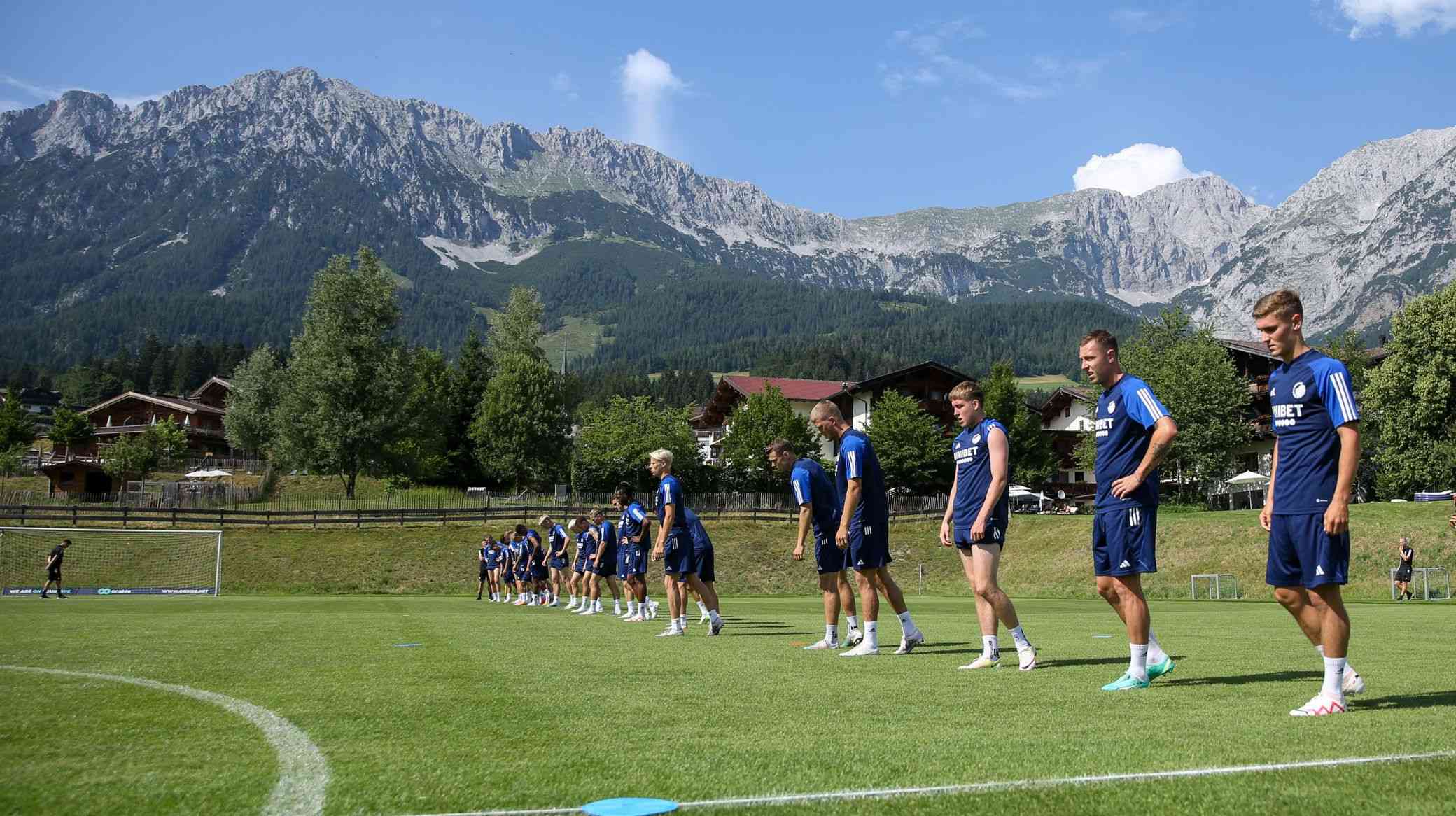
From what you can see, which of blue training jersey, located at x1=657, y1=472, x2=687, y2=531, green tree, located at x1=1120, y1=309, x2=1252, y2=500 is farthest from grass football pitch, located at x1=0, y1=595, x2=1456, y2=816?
green tree, located at x1=1120, y1=309, x2=1252, y2=500

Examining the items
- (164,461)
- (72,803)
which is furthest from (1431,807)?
(164,461)

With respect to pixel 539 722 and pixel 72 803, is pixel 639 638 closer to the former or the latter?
pixel 539 722

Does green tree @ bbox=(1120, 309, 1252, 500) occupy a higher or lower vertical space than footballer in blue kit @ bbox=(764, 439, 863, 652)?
higher

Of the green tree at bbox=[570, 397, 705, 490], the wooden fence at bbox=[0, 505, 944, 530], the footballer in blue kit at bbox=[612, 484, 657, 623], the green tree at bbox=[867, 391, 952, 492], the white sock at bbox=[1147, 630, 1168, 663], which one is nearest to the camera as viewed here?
the white sock at bbox=[1147, 630, 1168, 663]

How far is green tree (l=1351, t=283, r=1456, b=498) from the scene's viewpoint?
173 ft

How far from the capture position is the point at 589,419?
260 feet

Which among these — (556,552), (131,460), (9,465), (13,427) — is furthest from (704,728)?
(13,427)

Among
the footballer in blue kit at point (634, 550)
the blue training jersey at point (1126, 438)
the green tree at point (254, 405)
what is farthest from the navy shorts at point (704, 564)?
the green tree at point (254, 405)

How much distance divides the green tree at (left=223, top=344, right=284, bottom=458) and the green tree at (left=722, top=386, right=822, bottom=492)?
36229mm

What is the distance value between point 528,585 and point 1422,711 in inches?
955

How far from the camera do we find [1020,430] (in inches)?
3191

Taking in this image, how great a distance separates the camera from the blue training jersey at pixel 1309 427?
5797mm

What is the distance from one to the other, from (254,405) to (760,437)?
41.4m

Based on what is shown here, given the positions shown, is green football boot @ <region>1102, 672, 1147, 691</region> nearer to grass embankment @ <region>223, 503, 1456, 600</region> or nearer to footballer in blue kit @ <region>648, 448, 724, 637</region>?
footballer in blue kit @ <region>648, 448, 724, 637</region>
